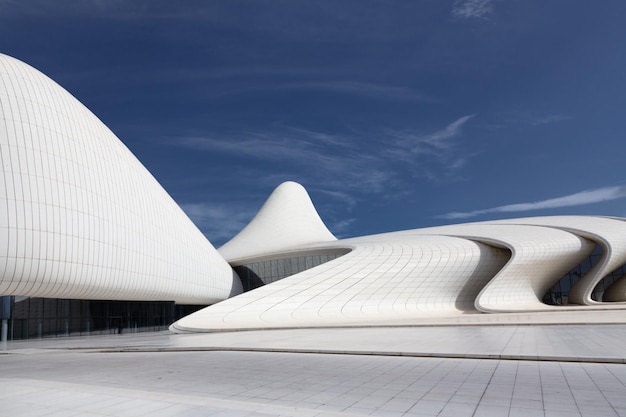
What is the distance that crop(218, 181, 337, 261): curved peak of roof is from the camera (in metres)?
A: 46.2

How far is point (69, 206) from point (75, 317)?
333 inches

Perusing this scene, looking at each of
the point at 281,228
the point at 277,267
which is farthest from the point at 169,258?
the point at 281,228

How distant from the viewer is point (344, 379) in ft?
28.3

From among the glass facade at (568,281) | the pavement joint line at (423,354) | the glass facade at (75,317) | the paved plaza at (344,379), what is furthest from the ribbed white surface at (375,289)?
the paved plaza at (344,379)

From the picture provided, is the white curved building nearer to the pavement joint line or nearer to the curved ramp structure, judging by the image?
the curved ramp structure

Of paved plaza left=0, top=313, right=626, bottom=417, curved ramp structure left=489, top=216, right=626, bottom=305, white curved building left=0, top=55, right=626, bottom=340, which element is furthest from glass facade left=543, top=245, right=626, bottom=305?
paved plaza left=0, top=313, right=626, bottom=417

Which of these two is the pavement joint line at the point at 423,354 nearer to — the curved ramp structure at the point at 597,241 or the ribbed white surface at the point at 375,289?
the ribbed white surface at the point at 375,289

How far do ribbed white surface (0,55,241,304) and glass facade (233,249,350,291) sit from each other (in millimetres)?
14684

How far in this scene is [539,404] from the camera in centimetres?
643

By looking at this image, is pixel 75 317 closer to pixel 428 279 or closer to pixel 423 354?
pixel 428 279

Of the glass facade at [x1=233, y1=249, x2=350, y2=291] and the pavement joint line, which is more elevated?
the glass facade at [x1=233, y1=249, x2=350, y2=291]

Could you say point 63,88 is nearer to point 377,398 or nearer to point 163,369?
point 163,369

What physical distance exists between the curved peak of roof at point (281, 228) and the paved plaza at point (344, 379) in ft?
99.9

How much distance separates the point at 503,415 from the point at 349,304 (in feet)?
69.8
